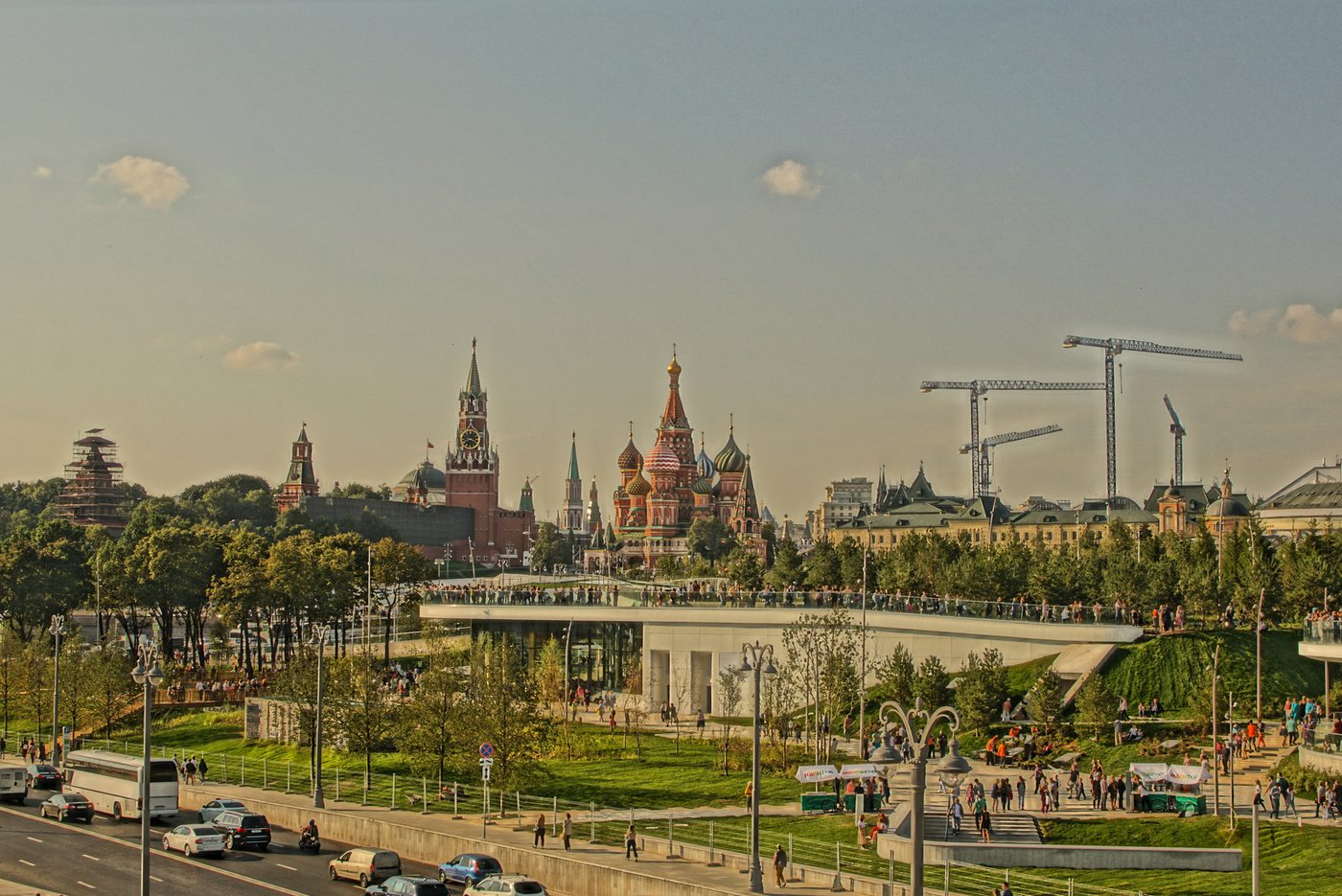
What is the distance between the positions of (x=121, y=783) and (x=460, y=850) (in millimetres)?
15957

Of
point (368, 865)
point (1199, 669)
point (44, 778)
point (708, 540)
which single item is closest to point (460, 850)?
point (368, 865)

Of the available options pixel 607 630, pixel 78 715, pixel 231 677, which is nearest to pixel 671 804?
pixel 607 630

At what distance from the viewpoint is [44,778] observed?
55.9m

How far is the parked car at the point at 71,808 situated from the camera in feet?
156

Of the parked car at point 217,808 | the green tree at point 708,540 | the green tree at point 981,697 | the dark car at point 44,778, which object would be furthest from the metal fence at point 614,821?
the green tree at point 708,540

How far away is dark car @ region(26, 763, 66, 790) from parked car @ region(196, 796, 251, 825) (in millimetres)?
12183

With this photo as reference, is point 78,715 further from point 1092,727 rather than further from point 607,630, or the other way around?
point 1092,727

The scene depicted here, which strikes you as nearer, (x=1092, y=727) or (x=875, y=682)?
(x=1092, y=727)

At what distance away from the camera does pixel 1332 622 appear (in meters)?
43.9

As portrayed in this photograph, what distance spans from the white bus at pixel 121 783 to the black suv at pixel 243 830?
407cm

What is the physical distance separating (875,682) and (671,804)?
21411 millimetres

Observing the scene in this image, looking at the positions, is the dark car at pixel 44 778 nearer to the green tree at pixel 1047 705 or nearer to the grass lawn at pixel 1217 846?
the green tree at pixel 1047 705

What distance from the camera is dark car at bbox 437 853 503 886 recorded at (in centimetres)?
3547

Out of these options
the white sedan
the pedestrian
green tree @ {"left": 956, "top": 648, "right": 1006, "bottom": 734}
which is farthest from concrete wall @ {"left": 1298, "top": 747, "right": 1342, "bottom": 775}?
the white sedan
